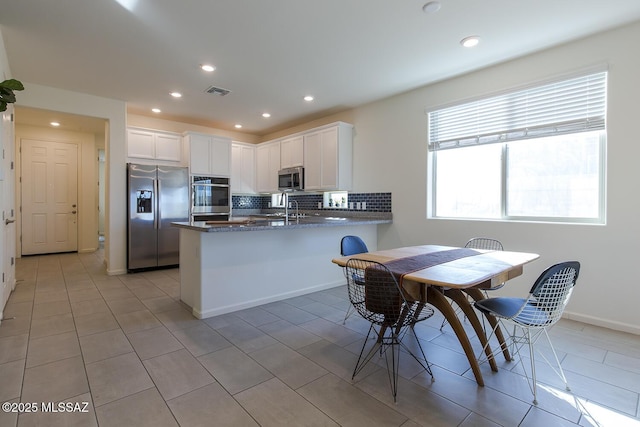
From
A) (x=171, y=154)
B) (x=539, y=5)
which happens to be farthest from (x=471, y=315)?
(x=171, y=154)

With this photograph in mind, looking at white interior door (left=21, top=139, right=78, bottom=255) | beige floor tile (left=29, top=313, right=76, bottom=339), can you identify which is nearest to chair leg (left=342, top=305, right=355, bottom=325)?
beige floor tile (left=29, top=313, right=76, bottom=339)

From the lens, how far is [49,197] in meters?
6.44

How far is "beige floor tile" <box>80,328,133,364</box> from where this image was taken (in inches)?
91.4

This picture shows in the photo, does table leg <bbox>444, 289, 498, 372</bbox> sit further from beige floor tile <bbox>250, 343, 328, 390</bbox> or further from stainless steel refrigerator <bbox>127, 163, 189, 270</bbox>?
stainless steel refrigerator <bbox>127, 163, 189, 270</bbox>

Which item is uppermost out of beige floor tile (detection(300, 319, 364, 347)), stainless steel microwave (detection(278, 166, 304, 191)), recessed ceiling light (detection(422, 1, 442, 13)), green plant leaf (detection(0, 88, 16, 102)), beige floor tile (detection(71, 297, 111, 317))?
recessed ceiling light (detection(422, 1, 442, 13))

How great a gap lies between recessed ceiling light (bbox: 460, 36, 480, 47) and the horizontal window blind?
79 cm

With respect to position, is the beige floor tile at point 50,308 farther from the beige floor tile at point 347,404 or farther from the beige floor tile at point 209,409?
the beige floor tile at point 347,404

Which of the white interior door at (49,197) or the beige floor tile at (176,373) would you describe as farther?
the white interior door at (49,197)

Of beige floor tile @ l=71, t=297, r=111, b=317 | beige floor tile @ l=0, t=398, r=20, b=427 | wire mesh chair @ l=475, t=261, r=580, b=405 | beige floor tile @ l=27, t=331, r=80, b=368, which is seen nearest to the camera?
beige floor tile @ l=0, t=398, r=20, b=427

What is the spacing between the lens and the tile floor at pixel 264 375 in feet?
5.51

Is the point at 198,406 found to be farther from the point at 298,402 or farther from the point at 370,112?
the point at 370,112

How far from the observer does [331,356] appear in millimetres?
2334

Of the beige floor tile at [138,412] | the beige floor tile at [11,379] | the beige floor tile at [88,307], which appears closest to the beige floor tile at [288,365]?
the beige floor tile at [138,412]

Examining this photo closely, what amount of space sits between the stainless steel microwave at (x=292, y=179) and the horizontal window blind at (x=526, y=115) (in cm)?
227
